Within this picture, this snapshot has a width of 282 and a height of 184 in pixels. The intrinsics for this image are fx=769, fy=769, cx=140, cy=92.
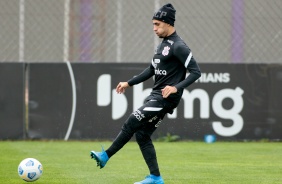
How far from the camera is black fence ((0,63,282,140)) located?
42.1ft

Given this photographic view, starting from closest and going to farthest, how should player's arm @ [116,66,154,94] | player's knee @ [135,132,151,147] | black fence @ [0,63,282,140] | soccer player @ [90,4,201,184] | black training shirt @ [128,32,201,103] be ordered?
black training shirt @ [128,32,201,103], soccer player @ [90,4,201,184], player's knee @ [135,132,151,147], player's arm @ [116,66,154,94], black fence @ [0,63,282,140]

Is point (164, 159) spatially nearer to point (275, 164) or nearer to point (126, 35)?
point (275, 164)

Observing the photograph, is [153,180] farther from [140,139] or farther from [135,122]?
[135,122]

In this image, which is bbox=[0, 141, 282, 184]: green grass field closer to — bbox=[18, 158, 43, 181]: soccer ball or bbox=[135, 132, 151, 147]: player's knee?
bbox=[18, 158, 43, 181]: soccer ball

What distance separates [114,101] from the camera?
42.2ft

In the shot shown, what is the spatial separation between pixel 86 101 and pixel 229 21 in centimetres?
284

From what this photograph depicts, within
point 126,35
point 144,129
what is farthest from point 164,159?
point 126,35

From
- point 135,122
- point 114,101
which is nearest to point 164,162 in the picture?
point 135,122

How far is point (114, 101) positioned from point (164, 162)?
10.2 feet

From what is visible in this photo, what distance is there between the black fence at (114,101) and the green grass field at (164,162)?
0.31 m

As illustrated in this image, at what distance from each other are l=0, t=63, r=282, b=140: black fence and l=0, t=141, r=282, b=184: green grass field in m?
0.31

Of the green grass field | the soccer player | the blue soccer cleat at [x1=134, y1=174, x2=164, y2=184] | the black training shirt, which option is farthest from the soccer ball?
the black training shirt

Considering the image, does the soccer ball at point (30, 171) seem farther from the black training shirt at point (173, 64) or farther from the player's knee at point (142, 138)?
the black training shirt at point (173, 64)

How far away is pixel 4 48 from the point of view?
13031 mm
